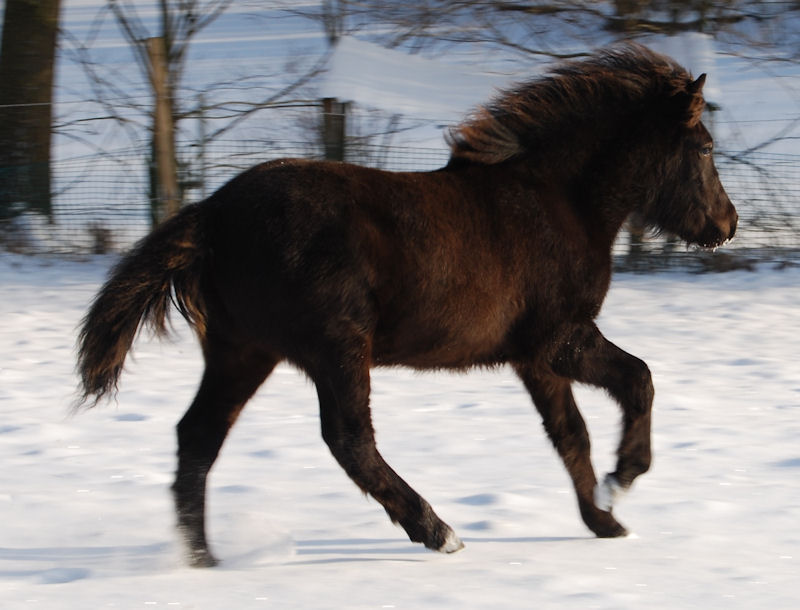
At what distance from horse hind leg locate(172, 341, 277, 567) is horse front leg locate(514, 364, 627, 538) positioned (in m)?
1.05

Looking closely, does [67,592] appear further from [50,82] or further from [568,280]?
[50,82]

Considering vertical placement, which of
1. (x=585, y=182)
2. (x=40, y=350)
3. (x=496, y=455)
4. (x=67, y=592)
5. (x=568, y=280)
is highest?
(x=585, y=182)

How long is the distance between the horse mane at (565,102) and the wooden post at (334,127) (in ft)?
19.0

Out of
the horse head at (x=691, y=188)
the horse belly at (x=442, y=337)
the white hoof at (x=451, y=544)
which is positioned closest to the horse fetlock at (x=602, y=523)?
the white hoof at (x=451, y=544)

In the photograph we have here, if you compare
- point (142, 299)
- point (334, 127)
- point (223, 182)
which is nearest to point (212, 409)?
point (142, 299)

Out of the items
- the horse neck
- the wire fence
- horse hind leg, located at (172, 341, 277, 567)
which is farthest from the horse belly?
the wire fence

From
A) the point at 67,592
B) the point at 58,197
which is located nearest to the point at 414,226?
the point at 67,592

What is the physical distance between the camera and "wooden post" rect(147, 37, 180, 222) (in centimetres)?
1041

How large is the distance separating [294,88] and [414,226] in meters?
8.08

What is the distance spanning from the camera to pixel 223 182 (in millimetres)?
10734

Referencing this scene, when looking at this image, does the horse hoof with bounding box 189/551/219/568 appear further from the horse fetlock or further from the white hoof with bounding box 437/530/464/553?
the horse fetlock

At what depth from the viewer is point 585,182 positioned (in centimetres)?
432

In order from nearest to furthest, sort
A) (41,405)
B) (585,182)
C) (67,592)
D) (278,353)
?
1. (67,592)
2. (278,353)
3. (585,182)
4. (41,405)

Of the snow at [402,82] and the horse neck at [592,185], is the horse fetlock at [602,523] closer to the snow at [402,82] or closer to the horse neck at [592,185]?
the horse neck at [592,185]
